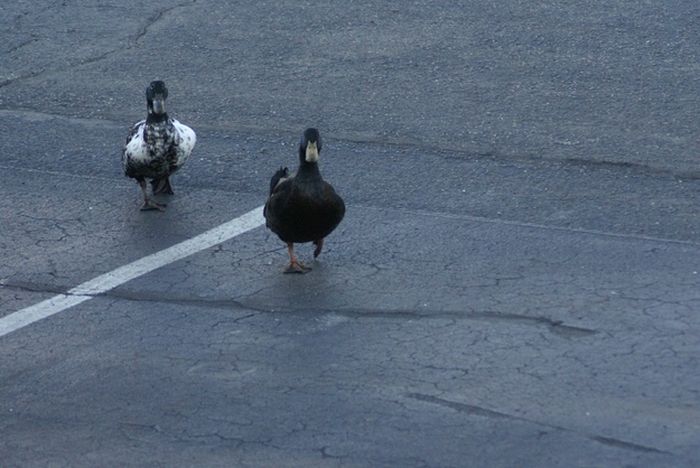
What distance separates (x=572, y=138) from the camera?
1087 centimetres

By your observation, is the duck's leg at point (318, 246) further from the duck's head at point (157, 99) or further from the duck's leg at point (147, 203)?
the duck's head at point (157, 99)

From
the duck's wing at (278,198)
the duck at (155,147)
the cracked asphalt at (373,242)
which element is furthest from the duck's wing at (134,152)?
the duck's wing at (278,198)

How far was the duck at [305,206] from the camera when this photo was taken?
334 inches

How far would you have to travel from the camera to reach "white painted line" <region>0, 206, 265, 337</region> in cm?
825

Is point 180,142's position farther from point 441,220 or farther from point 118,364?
point 118,364

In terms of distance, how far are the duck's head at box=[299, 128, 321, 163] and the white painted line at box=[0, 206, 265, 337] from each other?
3.43 feet

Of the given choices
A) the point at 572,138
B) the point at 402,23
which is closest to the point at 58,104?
the point at 402,23

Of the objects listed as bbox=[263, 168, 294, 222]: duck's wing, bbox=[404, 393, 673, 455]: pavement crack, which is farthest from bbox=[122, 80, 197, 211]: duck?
bbox=[404, 393, 673, 455]: pavement crack

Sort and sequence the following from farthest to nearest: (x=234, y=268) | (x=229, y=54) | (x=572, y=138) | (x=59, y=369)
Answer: (x=229, y=54) → (x=572, y=138) → (x=234, y=268) → (x=59, y=369)

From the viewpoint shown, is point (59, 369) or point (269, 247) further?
point (269, 247)

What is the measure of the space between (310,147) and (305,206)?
397 mm

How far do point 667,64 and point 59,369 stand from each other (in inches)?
284

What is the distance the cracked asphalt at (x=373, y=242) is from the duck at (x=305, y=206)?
0.30 m

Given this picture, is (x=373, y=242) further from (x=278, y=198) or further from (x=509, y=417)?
(x=509, y=417)
